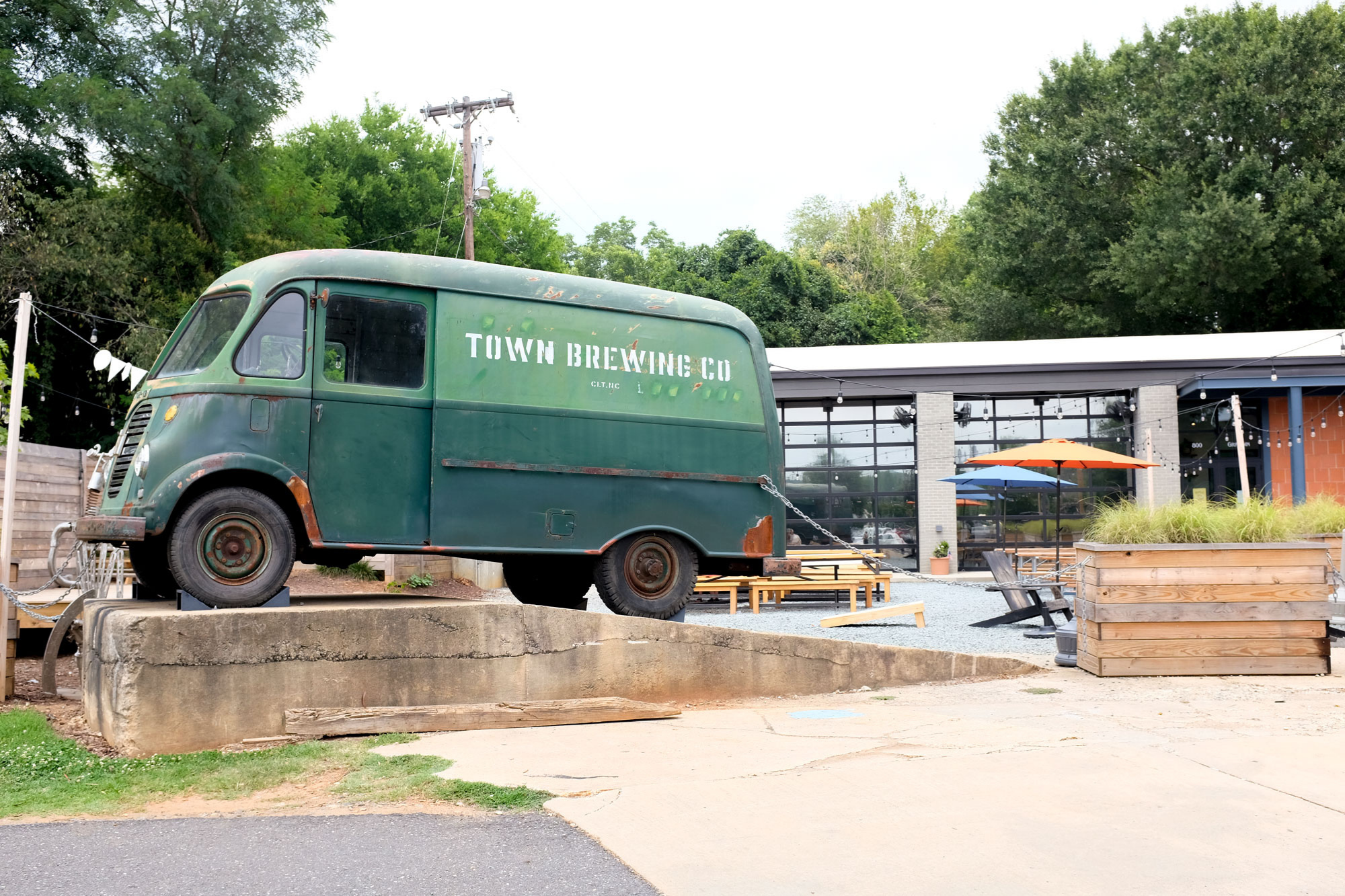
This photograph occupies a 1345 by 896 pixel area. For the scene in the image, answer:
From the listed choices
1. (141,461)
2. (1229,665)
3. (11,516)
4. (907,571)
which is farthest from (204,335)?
(907,571)

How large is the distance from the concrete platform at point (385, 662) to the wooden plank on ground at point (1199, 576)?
6.52ft

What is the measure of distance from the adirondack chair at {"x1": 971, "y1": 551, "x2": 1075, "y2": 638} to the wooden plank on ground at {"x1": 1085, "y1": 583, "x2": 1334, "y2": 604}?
4.23 meters

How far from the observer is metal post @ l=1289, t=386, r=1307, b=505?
23891 millimetres

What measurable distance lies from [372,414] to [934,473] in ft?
62.3

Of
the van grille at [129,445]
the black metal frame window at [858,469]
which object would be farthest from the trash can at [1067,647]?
the black metal frame window at [858,469]

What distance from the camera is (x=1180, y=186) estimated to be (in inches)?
1331

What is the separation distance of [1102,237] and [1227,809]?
118 ft

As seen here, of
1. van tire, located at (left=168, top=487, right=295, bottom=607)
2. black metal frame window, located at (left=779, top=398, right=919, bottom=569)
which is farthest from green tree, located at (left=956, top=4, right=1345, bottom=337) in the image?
van tire, located at (left=168, top=487, right=295, bottom=607)

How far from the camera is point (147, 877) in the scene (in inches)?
163

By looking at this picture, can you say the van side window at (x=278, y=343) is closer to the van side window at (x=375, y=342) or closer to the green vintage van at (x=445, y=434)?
the green vintage van at (x=445, y=434)

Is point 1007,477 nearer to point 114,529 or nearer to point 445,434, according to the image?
point 445,434

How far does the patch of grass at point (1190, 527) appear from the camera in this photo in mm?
8734

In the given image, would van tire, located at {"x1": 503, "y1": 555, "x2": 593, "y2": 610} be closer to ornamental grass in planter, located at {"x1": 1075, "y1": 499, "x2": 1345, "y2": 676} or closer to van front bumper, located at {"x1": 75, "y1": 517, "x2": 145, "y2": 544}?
van front bumper, located at {"x1": 75, "y1": 517, "x2": 145, "y2": 544}

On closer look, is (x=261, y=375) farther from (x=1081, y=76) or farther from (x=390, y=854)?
(x=1081, y=76)
